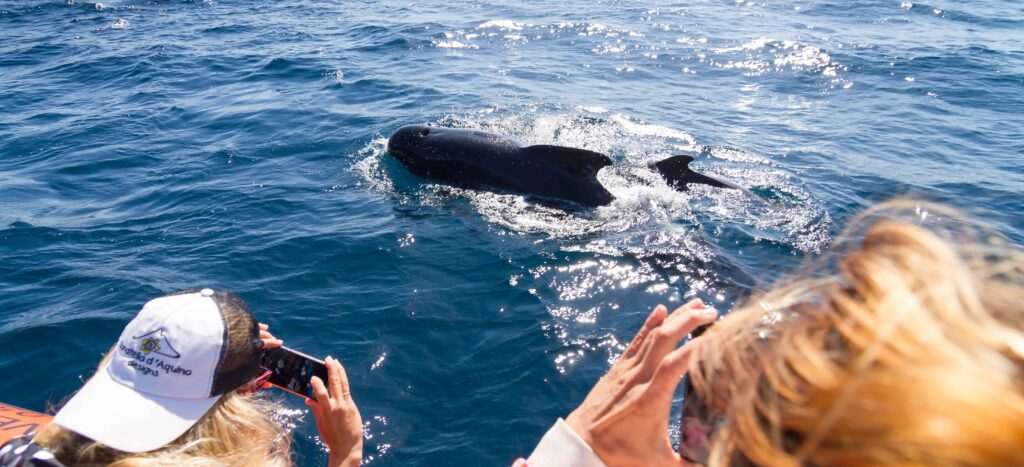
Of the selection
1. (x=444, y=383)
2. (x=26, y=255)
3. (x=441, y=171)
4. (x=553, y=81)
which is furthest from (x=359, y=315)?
(x=553, y=81)

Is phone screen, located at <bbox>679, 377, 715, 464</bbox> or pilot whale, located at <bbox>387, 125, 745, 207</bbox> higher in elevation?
phone screen, located at <bbox>679, 377, 715, 464</bbox>

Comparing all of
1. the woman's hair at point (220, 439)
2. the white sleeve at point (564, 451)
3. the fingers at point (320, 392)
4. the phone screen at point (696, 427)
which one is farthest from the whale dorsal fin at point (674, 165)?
the phone screen at point (696, 427)

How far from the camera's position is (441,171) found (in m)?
10.0

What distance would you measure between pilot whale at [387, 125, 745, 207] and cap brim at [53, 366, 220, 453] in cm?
664

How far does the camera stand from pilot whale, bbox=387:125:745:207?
9273 mm

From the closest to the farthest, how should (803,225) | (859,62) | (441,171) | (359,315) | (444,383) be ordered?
(444,383), (359,315), (803,225), (441,171), (859,62)

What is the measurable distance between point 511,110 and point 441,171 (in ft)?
12.7

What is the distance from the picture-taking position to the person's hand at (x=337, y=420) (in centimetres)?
348

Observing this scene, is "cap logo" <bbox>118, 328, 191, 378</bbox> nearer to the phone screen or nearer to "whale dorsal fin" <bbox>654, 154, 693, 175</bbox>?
the phone screen

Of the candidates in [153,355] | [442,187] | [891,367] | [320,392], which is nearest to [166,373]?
[153,355]

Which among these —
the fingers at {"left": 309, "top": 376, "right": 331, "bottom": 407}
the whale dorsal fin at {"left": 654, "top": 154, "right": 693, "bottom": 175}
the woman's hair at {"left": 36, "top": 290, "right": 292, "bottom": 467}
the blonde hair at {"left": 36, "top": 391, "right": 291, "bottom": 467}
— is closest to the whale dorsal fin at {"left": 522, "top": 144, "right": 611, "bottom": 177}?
the whale dorsal fin at {"left": 654, "top": 154, "right": 693, "bottom": 175}

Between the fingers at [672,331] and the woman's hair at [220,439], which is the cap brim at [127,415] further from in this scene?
the fingers at [672,331]

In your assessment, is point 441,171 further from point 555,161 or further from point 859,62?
point 859,62

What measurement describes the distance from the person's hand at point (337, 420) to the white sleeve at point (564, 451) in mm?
1232
